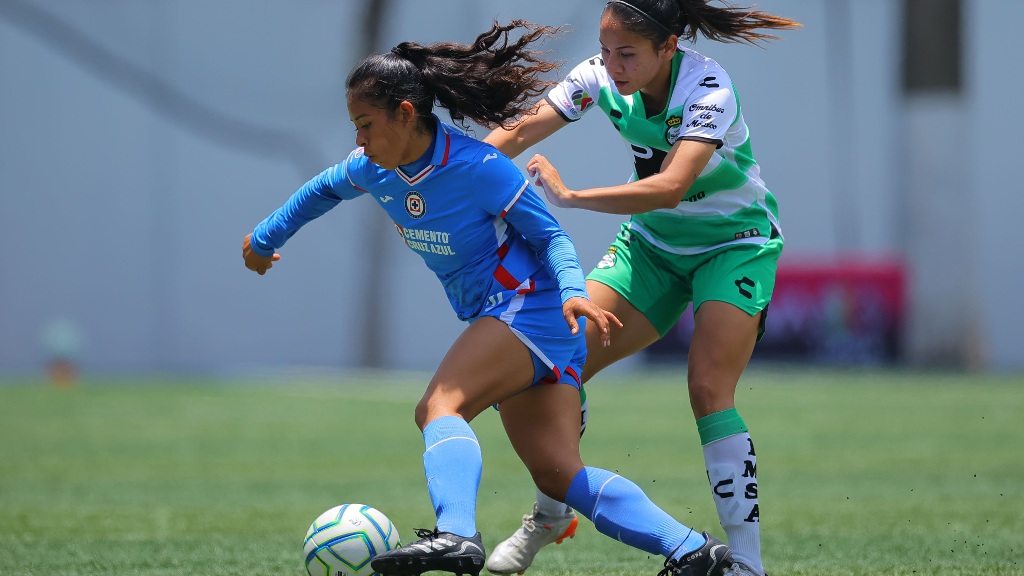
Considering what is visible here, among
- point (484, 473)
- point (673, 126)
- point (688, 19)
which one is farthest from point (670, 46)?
point (484, 473)

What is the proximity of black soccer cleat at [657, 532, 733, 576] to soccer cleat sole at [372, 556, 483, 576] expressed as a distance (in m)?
0.68

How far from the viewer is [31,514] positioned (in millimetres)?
6520

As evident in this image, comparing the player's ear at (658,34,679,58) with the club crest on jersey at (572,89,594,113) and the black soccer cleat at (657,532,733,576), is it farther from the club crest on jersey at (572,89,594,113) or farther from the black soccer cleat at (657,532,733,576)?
the black soccer cleat at (657,532,733,576)

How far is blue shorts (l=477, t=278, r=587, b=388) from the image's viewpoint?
4.18 meters

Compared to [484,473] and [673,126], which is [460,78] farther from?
[484,473]

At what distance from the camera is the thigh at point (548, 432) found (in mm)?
4195

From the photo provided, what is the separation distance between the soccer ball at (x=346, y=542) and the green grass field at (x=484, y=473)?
603 millimetres

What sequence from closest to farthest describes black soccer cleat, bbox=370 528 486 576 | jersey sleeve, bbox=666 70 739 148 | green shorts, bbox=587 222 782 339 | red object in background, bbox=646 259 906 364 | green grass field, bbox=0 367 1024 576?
black soccer cleat, bbox=370 528 486 576 → jersey sleeve, bbox=666 70 739 148 → green shorts, bbox=587 222 782 339 → green grass field, bbox=0 367 1024 576 → red object in background, bbox=646 259 906 364

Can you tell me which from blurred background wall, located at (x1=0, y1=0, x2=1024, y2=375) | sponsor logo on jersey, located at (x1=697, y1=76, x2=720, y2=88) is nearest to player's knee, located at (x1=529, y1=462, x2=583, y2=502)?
sponsor logo on jersey, located at (x1=697, y1=76, x2=720, y2=88)

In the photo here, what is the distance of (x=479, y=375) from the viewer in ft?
13.5

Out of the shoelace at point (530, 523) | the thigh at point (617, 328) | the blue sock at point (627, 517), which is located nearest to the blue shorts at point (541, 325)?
the blue sock at point (627, 517)

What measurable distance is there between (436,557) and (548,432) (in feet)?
2.10

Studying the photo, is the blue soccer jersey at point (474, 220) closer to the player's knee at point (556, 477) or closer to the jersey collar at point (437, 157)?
the jersey collar at point (437, 157)

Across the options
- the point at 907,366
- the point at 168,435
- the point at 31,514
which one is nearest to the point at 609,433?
the point at 168,435
